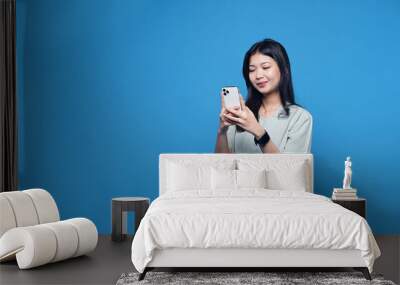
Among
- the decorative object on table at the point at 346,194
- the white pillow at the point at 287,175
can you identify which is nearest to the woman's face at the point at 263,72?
the white pillow at the point at 287,175

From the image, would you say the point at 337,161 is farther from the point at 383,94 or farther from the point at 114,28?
the point at 114,28

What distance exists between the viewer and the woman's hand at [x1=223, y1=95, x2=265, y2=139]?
7223 millimetres

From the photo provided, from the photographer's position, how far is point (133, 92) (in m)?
7.25

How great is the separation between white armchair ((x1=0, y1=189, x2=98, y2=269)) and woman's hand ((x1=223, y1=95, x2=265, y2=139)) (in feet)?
7.32

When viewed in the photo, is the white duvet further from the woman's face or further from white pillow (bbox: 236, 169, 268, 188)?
the woman's face

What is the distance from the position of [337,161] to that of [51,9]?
11.9 feet

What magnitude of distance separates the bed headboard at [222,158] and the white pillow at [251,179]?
0.49 m

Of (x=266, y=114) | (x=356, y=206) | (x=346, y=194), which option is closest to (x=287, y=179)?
(x=346, y=194)

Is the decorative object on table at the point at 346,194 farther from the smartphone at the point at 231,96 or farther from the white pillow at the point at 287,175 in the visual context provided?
the smartphone at the point at 231,96

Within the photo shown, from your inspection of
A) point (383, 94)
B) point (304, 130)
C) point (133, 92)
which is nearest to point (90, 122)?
point (133, 92)

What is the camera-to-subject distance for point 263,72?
7242 mm

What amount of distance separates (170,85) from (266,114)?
112 centimetres

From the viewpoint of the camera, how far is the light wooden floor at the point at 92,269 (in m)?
4.84

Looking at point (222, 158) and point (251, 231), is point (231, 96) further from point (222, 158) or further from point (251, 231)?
point (251, 231)
